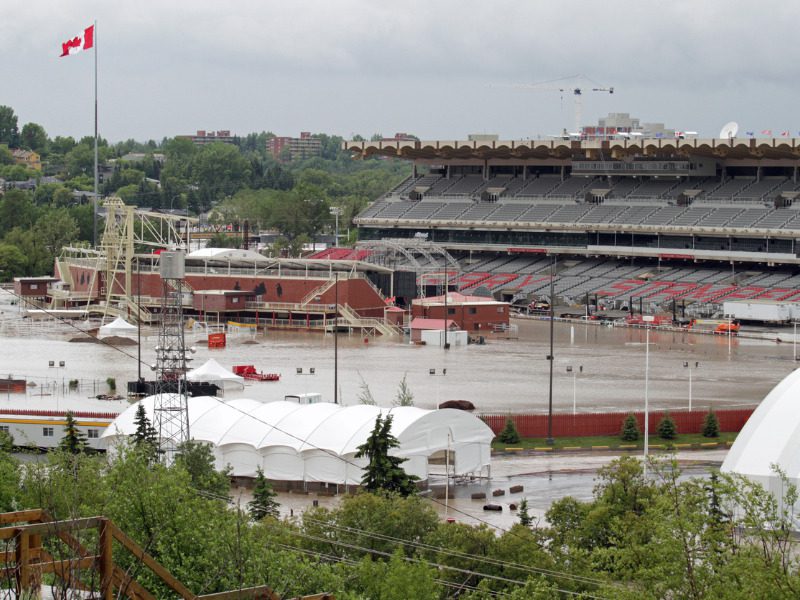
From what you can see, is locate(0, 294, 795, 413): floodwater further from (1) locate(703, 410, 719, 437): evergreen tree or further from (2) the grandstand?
(2) the grandstand

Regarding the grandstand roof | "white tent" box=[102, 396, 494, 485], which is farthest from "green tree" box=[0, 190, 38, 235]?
"white tent" box=[102, 396, 494, 485]

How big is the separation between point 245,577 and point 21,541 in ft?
15.7

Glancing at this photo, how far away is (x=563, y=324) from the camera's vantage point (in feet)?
253

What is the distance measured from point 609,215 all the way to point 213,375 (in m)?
48.5

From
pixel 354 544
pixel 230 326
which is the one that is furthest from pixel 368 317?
pixel 354 544

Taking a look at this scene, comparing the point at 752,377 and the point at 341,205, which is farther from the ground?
the point at 341,205

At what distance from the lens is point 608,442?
4141cm

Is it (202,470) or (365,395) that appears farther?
(365,395)

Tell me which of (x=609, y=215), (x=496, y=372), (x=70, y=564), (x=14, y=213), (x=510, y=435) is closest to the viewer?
(x=70, y=564)

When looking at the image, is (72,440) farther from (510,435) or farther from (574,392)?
(574,392)

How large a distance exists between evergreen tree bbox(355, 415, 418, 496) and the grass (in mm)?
9855

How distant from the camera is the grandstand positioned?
8469cm

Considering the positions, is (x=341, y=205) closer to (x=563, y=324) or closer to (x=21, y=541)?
(x=563, y=324)

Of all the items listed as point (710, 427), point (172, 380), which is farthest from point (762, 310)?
point (172, 380)
